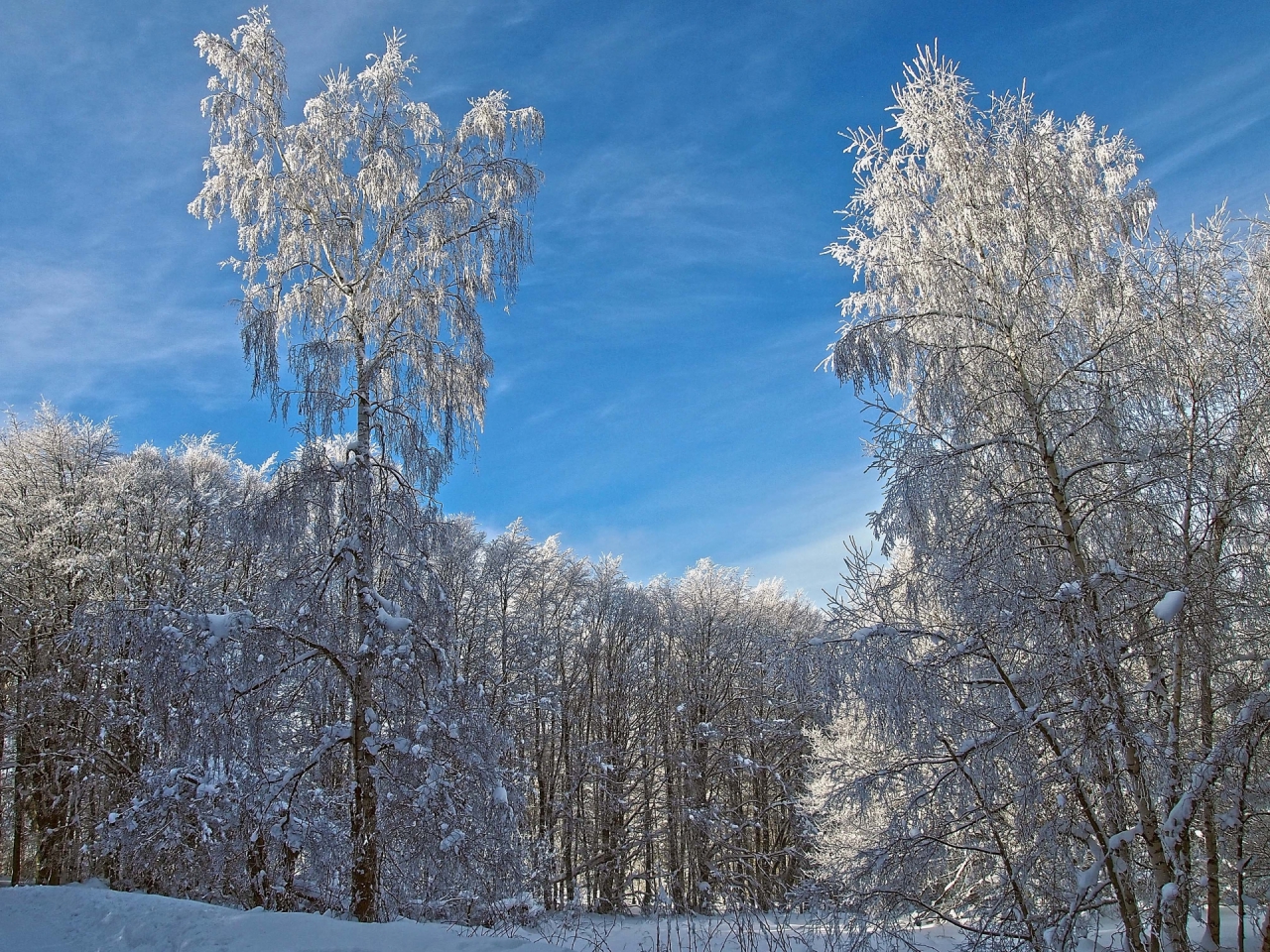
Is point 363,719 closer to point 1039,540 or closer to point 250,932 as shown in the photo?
point 250,932

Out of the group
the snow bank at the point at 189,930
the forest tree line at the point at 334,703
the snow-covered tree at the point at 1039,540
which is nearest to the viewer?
the snow-covered tree at the point at 1039,540

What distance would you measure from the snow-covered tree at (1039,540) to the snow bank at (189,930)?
3.14 meters

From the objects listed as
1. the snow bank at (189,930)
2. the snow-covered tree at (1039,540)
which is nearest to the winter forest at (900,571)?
the snow-covered tree at (1039,540)

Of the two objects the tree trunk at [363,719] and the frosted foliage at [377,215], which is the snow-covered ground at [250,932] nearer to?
the tree trunk at [363,719]

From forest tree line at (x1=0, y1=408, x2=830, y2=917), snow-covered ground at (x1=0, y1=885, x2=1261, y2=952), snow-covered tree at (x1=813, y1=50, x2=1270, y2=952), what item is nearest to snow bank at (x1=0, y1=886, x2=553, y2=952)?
snow-covered ground at (x1=0, y1=885, x2=1261, y2=952)

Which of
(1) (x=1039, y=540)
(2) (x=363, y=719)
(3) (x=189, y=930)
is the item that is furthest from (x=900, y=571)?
(3) (x=189, y=930)

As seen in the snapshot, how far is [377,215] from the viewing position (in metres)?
9.24

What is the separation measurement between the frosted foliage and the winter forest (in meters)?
0.04

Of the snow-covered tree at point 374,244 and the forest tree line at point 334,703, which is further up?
the snow-covered tree at point 374,244

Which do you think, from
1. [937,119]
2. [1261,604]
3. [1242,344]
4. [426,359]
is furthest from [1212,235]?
[426,359]

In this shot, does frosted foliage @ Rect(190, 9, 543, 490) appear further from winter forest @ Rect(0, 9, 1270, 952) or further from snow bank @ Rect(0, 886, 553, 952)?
snow bank @ Rect(0, 886, 553, 952)

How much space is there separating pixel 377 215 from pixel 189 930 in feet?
24.7

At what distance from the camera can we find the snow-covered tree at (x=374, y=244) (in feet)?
27.0

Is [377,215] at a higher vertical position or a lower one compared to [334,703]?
higher
